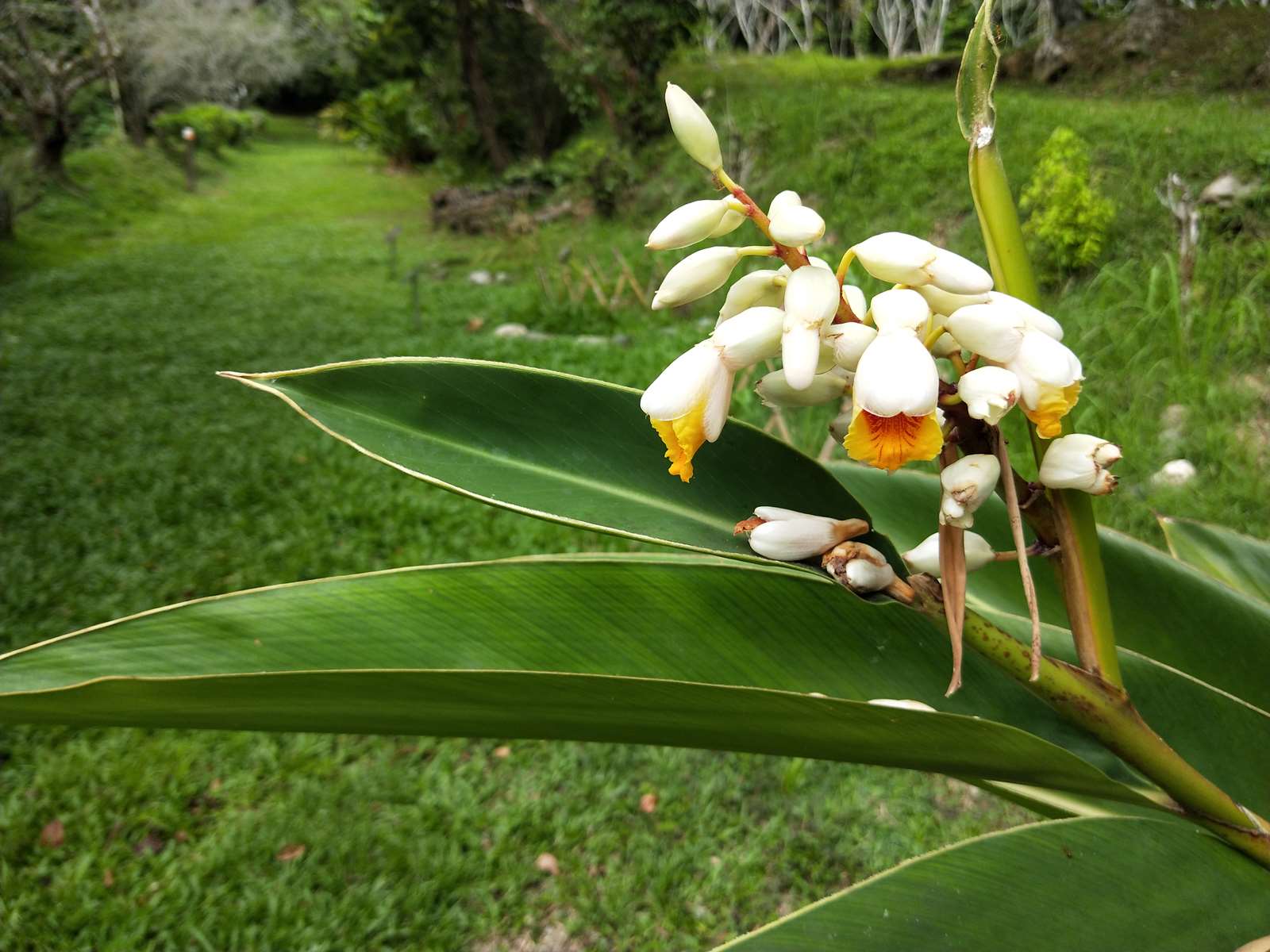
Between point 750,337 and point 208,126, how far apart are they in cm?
1579

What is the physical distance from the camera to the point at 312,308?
5668 millimetres

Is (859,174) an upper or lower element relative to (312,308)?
upper

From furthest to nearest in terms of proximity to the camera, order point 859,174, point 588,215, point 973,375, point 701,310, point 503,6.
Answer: point 503,6 < point 588,215 < point 859,174 < point 701,310 < point 973,375

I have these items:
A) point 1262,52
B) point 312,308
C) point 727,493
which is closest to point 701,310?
point 312,308

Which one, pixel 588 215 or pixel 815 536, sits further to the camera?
pixel 588 215

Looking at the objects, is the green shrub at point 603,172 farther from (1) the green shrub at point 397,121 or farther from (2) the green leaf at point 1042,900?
(2) the green leaf at point 1042,900

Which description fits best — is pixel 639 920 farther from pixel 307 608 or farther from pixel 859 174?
pixel 859 174

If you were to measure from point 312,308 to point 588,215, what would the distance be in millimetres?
2801

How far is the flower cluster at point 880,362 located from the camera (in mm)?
433

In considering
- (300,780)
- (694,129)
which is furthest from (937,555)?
(300,780)

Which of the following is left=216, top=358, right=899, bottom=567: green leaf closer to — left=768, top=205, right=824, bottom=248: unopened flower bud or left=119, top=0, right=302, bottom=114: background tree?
left=768, top=205, right=824, bottom=248: unopened flower bud

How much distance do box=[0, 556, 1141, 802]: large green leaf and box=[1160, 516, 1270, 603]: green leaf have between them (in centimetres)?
45

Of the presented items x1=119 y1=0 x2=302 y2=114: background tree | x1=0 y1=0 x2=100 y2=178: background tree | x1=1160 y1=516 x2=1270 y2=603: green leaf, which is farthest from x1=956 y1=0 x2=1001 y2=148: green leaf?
x1=119 y1=0 x2=302 y2=114: background tree

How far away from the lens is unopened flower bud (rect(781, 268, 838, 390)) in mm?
441
